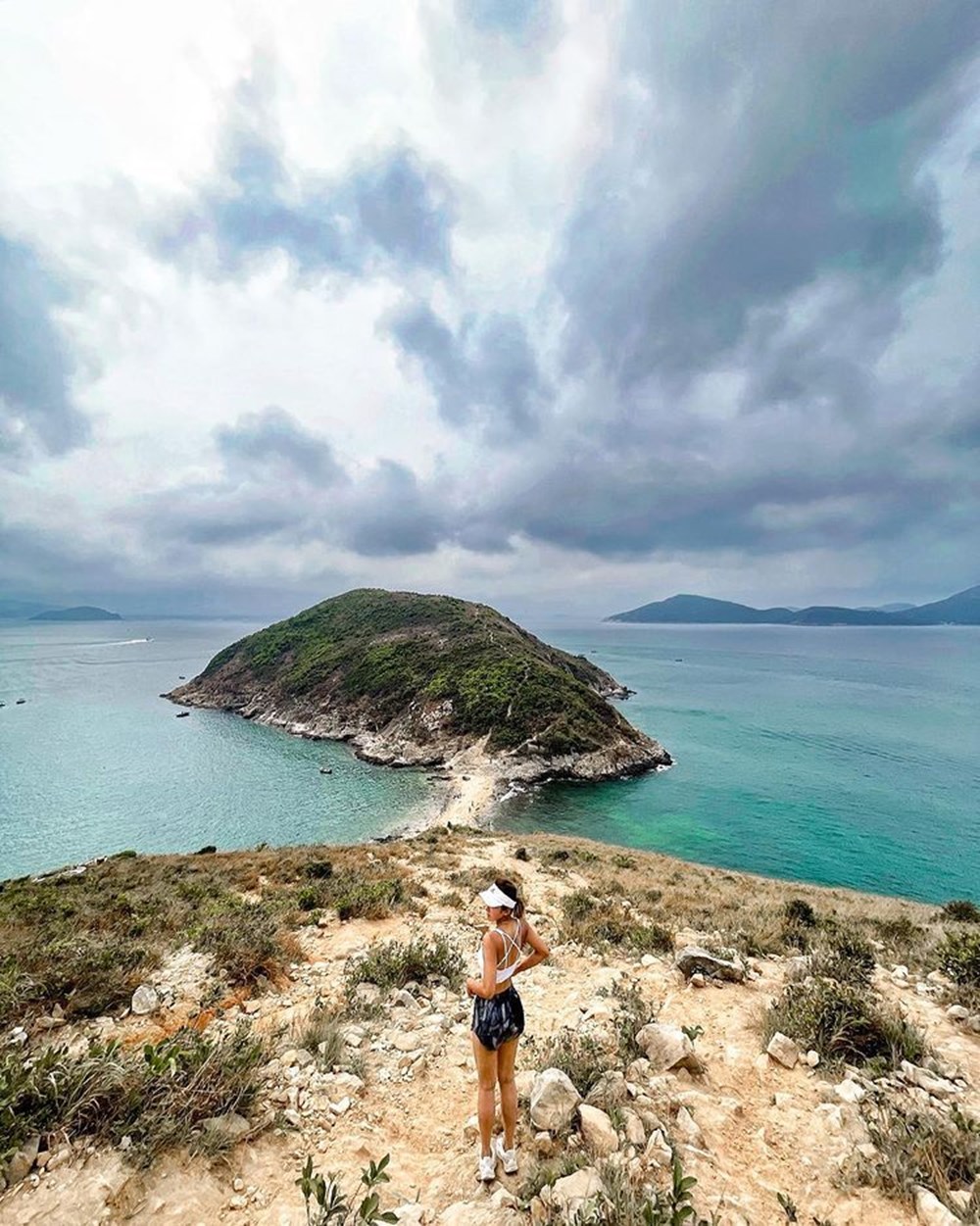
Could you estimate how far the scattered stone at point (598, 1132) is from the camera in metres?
4.42

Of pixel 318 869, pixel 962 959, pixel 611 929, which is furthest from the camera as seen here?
pixel 318 869

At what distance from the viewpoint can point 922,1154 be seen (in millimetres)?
4180

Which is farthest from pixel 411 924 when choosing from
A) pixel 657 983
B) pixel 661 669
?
pixel 661 669

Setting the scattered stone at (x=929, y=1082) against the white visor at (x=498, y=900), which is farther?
the scattered stone at (x=929, y=1082)

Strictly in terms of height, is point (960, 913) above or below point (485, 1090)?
below

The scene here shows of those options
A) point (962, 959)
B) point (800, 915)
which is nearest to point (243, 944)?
point (962, 959)

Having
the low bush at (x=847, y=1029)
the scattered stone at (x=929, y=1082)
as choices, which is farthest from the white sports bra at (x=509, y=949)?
the scattered stone at (x=929, y=1082)

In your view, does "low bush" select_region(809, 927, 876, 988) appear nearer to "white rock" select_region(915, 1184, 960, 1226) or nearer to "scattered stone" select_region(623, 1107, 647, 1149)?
"white rock" select_region(915, 1184, 960, 1226)

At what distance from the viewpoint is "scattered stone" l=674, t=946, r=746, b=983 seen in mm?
8216

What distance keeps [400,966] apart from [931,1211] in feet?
21.3

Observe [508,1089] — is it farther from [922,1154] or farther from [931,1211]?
[922,1154]

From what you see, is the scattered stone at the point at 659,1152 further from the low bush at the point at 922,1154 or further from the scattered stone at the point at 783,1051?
the scattered stone at the point at 783,1051

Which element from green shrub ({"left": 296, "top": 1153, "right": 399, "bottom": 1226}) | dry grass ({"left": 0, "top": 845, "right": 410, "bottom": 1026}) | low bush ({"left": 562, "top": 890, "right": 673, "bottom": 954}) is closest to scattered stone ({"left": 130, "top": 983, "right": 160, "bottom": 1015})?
dry grass ({"left": 0, "top": 845, "right": 410, "bottom": 1026})

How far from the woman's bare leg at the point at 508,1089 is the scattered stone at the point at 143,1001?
5144 millimetres
